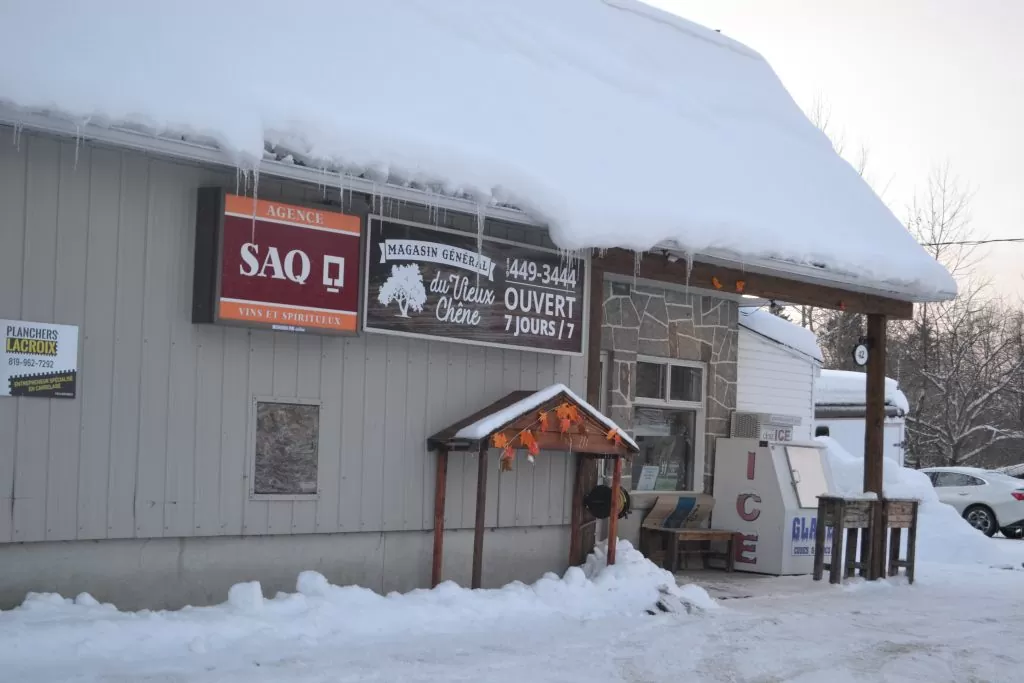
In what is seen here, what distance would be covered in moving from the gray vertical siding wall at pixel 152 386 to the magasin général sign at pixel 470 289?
33 centimetres

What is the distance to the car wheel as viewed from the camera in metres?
23.0

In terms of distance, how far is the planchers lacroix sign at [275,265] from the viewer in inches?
320

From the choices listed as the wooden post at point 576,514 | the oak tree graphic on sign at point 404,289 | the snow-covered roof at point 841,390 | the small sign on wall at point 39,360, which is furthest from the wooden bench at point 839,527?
the snow-covered roof at point 841,390

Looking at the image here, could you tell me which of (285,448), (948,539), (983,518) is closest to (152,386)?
(285,448)

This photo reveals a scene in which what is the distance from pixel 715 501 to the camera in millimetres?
13570

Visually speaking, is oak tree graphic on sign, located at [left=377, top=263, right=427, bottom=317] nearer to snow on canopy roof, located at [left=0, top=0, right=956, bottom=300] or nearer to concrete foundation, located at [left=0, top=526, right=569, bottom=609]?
snow on canopy roof, located at [left=0, top=0, right=956, bottom=300]

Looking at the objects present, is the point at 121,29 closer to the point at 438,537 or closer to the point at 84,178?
the point at 84,178

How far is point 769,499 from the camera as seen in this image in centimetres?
1299

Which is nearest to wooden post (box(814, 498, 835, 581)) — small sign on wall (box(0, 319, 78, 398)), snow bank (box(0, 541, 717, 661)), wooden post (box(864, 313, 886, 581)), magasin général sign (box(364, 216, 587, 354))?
wooden post (box(864, 313, 886, 581))

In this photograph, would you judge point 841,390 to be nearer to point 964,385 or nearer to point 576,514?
point 964,385

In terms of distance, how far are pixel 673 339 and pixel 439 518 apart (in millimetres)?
4834

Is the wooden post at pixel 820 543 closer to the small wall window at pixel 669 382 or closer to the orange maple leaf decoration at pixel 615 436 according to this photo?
the small wall window at pixel 669 382

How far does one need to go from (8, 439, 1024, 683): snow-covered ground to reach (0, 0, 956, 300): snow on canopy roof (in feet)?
9.39

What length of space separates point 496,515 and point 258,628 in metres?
2.94
